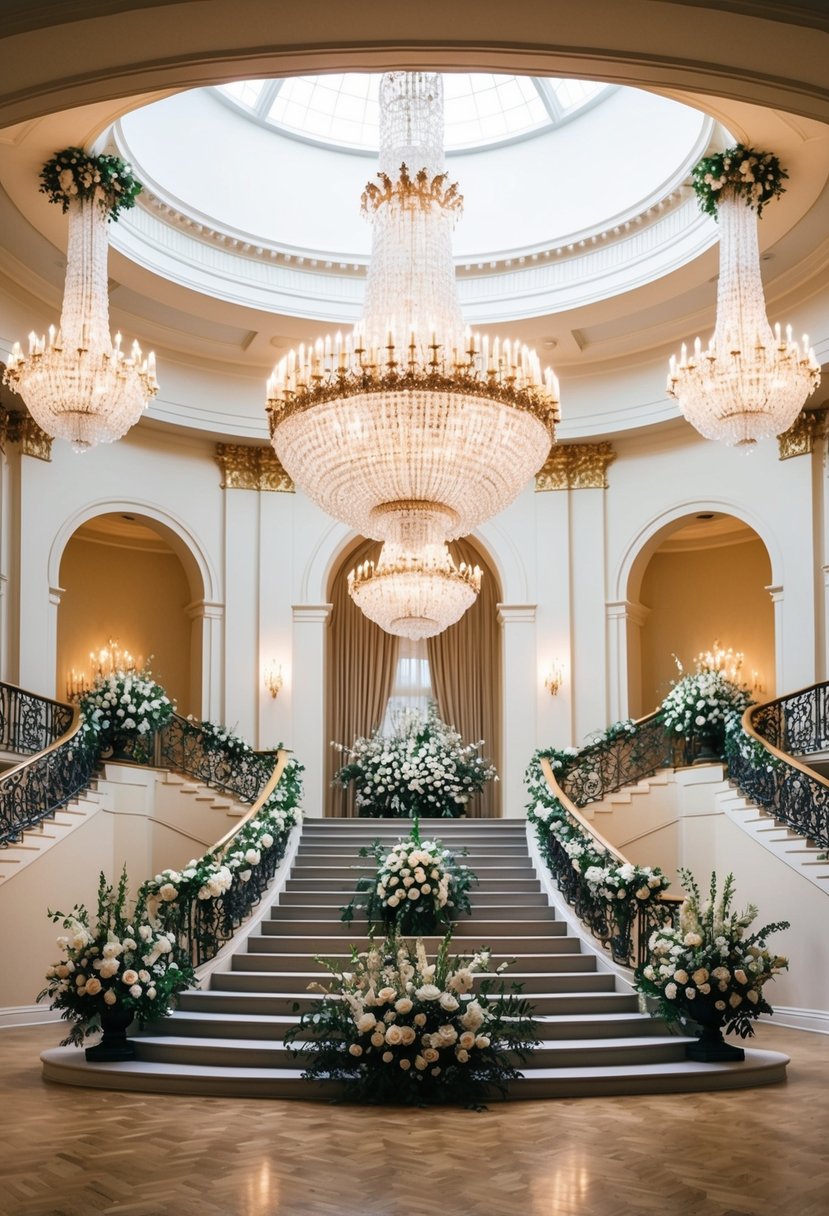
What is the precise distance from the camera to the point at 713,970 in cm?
900

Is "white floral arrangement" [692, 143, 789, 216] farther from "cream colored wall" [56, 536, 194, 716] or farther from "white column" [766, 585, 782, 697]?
"cream colored wall" [56, 536, 194, 716]

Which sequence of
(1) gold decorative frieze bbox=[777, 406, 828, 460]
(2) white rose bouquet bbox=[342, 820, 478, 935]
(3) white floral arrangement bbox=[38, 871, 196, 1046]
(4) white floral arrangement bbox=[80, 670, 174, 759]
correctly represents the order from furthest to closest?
1. (1) gold decorative frieze bbox=[777, 406, 828, 460]
2. (4) white floral arrangement bbox=[80, 670, 174, 759]
3. (2) white rose bouquet bbox=[342, 820, 478, 935]
4. (3) white floral arrangement bbox=[38, 871, 196, 1046]

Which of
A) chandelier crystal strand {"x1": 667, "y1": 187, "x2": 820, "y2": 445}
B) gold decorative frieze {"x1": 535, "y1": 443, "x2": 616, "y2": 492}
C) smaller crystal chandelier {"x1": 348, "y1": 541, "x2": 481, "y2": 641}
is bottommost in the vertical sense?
smaller crystal chandelier {"x1": 348, "y1": 541, "x2": 481, "y2": 641}

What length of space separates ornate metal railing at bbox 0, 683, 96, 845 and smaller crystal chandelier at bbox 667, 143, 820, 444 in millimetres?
7104

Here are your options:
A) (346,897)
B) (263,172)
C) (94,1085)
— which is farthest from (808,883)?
(263,172)

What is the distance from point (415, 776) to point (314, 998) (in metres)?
6.87

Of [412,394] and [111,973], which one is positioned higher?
[412,394]

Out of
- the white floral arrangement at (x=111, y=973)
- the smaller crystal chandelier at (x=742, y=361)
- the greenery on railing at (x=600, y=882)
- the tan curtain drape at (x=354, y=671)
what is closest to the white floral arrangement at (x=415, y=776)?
the tan curtain drape at (x=354, y=671)

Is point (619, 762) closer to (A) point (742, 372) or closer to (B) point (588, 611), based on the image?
(B) point (588, 611)

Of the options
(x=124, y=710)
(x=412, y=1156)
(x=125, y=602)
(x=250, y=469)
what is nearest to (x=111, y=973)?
(x=412, y=1156)

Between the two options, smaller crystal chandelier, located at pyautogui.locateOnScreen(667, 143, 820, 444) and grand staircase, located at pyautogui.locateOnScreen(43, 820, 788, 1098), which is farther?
smaller crystal chandelier, located at pyautogui.locateOnScreen(667, 143, 820, 444)

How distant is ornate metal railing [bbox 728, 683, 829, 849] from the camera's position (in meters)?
12.2

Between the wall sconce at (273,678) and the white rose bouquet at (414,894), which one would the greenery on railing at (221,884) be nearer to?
the white rose bouquet at (414,894)

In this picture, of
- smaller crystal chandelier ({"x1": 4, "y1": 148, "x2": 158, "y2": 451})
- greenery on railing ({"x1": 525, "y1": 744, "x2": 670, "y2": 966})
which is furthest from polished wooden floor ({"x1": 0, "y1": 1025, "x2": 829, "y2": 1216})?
smaller crystal chandelier ({"x1": 4, "y1": 148, "x2": 158, "y2": 451})
